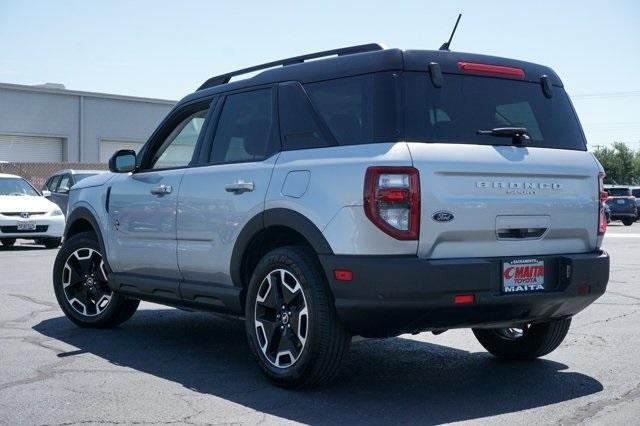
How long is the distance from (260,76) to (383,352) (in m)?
2.29

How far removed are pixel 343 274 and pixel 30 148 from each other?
124 feet

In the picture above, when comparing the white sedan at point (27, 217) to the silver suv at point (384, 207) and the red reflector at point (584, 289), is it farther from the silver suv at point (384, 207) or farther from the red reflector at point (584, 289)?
the red reflector at point (584, 289)

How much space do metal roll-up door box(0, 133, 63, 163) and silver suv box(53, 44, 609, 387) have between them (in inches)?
1384

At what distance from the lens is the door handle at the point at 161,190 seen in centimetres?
683

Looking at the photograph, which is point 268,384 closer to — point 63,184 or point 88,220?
point 88,220

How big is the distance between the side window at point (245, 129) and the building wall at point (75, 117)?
3499cm

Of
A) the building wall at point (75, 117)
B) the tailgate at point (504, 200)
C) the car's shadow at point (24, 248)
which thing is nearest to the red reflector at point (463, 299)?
the tailgate at point (504, 200)

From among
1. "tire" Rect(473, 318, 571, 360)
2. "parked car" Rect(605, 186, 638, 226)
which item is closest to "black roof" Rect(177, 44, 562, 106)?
"tire" Rect(473, 318, 571, 360)

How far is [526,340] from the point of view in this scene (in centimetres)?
659

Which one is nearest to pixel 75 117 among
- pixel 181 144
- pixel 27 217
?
pixel 27 217

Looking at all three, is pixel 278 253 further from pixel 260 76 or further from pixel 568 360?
pixel 568 360

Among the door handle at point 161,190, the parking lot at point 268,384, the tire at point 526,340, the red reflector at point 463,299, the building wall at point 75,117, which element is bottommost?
the parking lot at point 268,384

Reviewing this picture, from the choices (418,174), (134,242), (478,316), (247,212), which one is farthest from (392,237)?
(134,242)

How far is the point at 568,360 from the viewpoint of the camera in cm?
672
